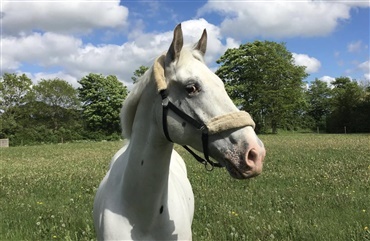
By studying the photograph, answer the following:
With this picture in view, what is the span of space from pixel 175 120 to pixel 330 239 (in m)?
3.61

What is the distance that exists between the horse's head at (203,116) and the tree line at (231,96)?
171ft

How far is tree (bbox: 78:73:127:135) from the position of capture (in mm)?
61750

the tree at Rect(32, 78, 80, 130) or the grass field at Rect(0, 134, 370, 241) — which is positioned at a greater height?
the tree at Rect(32, 78, 80, 130)

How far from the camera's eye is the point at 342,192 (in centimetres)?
772

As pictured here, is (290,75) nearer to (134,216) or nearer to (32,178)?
(32,178)

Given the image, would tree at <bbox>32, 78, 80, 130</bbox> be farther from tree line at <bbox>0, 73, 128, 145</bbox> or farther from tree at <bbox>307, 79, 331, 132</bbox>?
tree at <bbox>307, 79, 331, 132</bbox>

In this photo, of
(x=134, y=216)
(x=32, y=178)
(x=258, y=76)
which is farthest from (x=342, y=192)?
(x=258, y=76)

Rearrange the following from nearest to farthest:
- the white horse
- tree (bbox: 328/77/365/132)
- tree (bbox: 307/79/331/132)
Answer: the white horse, tree (bbox: 328/77/365/132), tree (bbox: 307/79/331/132)

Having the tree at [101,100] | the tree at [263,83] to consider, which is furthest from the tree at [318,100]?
the tree at [101,100]

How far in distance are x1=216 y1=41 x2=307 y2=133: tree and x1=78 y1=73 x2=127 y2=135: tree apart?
19.2 metres

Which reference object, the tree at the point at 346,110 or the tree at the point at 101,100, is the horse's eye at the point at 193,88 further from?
the tree at the point at 346,110

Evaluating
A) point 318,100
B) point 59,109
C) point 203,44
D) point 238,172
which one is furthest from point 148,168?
point 318,100

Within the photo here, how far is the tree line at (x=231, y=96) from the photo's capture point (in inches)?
2329

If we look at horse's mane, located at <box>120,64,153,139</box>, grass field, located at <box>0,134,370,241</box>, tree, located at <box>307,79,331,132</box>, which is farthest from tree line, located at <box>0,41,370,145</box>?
horse's mane, located at <box>120,64,153,139</box>
